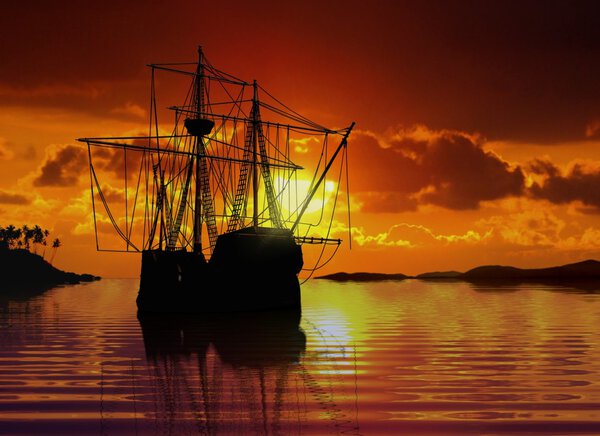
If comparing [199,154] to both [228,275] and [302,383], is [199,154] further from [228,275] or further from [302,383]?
[302,383]

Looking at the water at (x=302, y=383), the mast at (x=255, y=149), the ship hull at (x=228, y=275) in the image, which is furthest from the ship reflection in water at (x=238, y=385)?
the mast at (x=255, y=149)

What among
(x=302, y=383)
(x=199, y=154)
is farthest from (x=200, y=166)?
(x=302, y=383)

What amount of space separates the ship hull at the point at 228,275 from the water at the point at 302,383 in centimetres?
1651

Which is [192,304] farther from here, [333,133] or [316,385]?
[316,385]

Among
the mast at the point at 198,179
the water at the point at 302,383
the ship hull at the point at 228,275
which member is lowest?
the water at the point at 302,383

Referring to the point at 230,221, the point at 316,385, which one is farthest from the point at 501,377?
the point at 230,221

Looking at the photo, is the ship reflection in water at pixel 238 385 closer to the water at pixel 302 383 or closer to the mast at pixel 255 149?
the water at pixel 302 383

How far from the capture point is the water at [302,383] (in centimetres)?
1452

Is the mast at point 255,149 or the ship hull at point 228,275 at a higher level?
the mast at point 255,149

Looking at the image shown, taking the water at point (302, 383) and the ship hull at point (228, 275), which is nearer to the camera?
the water at point (302, 383)

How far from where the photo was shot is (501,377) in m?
21.0

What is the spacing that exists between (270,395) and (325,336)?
19567mm

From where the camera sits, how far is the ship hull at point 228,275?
55.6 metres

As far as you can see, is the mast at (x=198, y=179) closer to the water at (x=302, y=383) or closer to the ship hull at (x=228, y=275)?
the ship hull at (x=228, y=275)
